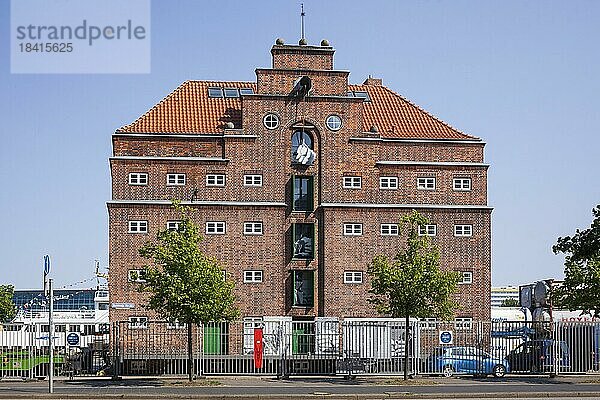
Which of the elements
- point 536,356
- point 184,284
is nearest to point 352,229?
point 536,356

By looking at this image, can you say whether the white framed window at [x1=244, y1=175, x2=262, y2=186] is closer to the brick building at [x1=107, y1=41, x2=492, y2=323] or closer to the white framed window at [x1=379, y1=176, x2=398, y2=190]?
the brick building at [x1=107, y1=41, x2=492, y2=323]

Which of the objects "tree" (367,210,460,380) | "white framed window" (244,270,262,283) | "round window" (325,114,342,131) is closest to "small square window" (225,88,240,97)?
"round window" (325,114,342,131)

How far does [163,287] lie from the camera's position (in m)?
41.8

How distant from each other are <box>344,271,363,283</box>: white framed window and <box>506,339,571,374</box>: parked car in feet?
66.5

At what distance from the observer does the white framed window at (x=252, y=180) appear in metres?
65.9

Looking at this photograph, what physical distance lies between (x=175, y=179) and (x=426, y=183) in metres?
16.6

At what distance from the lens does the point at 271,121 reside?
66562 mm

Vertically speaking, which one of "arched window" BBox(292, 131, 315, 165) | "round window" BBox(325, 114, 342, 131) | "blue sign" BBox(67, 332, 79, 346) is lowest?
"blue sign" BBox(67, 332, 79, 346)

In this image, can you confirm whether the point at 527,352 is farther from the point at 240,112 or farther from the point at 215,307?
the point at 240,112

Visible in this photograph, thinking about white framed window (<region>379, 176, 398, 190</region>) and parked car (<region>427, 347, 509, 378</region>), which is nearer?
parked car (<region>427, 347, 509, 378</region>)

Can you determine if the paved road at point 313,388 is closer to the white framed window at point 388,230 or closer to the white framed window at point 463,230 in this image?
the white framed window at point 388,230

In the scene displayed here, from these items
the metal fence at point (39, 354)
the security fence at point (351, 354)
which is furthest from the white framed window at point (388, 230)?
the metal fence at point (39, 354)

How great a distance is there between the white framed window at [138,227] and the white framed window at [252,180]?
7.05 metres

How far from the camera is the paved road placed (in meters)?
35.3
